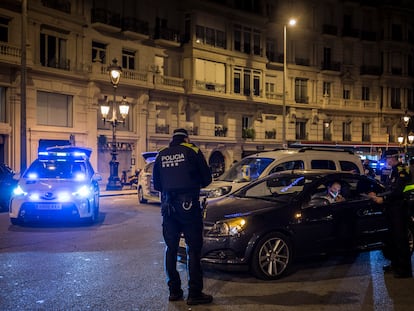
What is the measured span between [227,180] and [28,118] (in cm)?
1738

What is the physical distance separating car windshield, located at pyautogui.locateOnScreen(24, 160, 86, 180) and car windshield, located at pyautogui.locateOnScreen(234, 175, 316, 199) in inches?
204

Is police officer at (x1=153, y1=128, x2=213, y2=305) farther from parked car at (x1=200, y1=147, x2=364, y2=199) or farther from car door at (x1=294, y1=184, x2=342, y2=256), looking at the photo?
parked car at (x1=200, y1=147, x2=364, y2=199)

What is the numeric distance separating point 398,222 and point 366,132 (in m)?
40.3

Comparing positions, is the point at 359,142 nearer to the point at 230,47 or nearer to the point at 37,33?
the point at 230,47

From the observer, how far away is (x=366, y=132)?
4531 centimetres

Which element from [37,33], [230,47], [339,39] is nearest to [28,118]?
[37,33]

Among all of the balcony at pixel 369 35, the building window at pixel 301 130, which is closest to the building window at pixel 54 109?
the building window at pixel 301 130

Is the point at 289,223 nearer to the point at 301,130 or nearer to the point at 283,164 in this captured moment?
the point at 283,164

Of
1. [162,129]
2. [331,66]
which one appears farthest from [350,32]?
[162,129]

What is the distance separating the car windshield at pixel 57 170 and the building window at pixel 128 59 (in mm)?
19513

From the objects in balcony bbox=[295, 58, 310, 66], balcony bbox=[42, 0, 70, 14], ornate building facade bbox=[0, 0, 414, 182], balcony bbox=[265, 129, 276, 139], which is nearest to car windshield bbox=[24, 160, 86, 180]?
ornate building facade bbox=[0, 0, 414, 182]

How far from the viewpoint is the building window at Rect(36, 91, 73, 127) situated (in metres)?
26.9

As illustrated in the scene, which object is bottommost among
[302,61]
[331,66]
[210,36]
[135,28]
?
[331,66]

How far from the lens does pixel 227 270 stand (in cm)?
650
